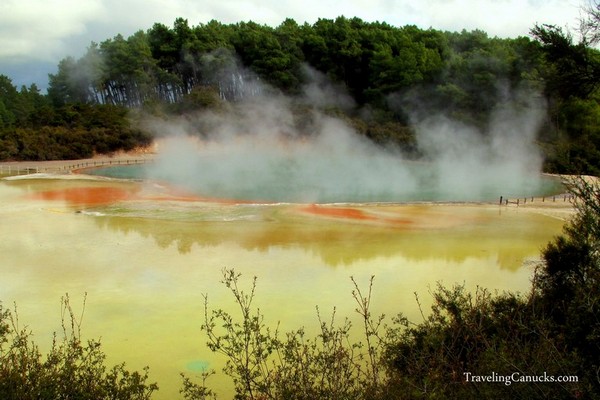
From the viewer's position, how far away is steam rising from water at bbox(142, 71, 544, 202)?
26703 millimetres

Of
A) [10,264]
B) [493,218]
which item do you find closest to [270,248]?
[10,264]

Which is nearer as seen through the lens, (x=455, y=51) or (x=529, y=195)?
(x=529, y=195)

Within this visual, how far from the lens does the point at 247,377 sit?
4035 mm

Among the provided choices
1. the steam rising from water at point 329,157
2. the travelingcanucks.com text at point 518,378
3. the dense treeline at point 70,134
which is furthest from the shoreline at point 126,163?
the travelingcanucks.com text at point 518,378

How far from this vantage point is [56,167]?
35.8 m

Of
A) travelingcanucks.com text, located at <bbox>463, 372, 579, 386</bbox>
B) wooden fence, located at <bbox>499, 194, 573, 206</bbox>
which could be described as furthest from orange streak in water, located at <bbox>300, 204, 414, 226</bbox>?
travelingcanucks.com text, located at <bbox>463, 372, 579, 386</bbox>

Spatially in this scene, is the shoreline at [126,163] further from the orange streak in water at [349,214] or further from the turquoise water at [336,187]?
the turquoise water at [336,187]

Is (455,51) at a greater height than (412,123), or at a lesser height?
greater

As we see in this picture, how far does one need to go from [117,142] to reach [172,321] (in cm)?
3842

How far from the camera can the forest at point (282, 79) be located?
3975 centimetres

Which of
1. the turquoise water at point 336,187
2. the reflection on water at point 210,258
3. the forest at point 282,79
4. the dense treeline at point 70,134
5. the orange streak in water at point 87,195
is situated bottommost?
the reflection on water at point 210,258

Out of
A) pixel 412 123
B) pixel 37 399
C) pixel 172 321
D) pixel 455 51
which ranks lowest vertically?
pixel 172 321

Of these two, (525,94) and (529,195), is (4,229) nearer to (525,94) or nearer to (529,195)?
(529,195)

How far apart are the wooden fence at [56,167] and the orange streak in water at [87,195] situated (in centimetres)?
976
